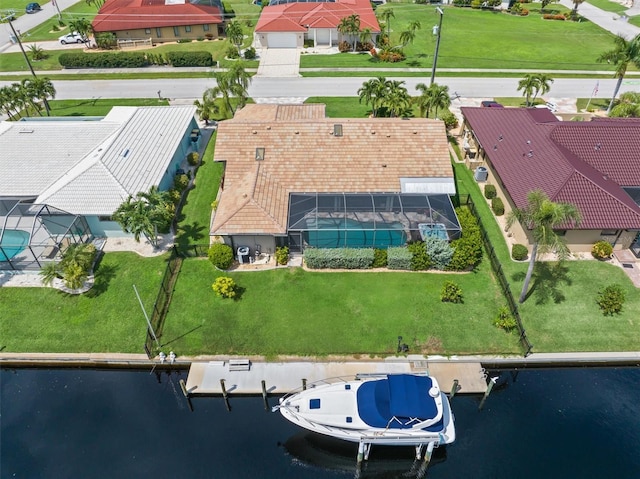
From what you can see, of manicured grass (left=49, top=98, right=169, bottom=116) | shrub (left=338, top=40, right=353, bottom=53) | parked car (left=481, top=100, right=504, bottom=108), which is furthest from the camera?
Answer: shrub (left=338, top=40, right=353, bottom=53)

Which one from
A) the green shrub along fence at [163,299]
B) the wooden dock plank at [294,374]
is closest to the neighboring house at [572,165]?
the wooden dock plank at [294,374]

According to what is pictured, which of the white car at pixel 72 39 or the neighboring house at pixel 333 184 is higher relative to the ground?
the white car at pixel 72 39

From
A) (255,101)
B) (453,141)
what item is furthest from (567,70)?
(255,101)

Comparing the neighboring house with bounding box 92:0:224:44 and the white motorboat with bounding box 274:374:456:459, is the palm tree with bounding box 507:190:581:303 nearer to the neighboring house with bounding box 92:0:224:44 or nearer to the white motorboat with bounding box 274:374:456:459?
the white motorboat with bounding box 274:374:456:459

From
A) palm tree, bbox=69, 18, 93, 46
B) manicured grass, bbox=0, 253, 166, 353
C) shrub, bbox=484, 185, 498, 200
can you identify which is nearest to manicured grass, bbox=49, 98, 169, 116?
Answer: palm tree, bbox=69, 18, 93, 46

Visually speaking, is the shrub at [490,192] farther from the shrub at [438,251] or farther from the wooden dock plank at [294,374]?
the wooden dock plank at [294,374]
